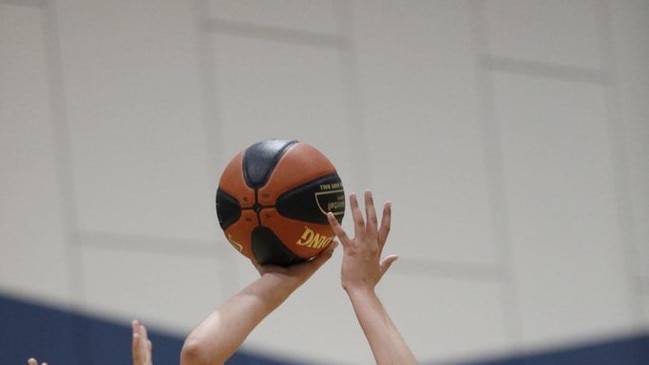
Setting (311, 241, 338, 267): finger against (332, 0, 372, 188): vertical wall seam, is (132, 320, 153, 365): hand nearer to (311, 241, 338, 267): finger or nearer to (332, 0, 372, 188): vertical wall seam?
(311, 241, 338, 267): finger

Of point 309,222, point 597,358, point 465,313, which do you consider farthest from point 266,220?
point 597,358

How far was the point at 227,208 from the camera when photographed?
321 centimetres

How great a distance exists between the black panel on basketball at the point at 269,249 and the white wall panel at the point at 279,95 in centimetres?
274

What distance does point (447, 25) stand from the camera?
6.73 metres

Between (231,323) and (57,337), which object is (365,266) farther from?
(57,337)

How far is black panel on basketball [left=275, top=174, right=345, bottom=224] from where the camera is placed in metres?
3.13

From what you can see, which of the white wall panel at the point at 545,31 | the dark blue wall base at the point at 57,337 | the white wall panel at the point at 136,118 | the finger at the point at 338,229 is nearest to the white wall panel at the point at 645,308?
the white wall panel at the point at 545,31

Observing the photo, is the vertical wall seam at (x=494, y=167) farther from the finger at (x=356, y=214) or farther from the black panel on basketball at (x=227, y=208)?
the finger at (x=356, y=214)

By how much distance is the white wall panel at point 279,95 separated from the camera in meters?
5.96

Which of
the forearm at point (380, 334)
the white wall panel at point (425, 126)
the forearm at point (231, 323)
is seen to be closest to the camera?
the forearm at point (380, 334)

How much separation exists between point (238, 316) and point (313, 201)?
39cm

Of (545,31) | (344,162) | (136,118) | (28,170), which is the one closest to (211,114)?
(136,118)

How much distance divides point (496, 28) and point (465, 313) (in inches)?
58.6

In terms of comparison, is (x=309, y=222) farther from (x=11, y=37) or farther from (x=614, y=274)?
(x=614, y=274)
